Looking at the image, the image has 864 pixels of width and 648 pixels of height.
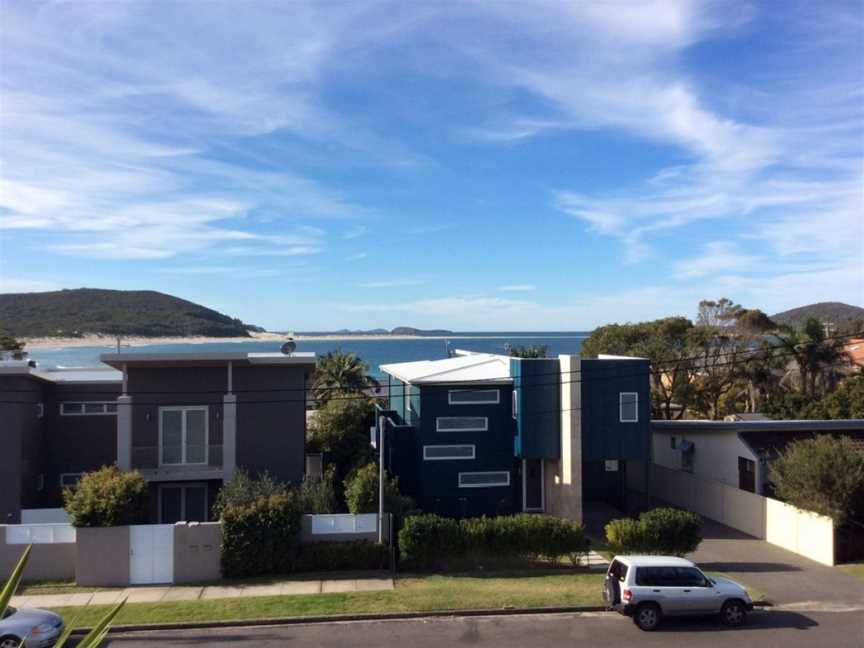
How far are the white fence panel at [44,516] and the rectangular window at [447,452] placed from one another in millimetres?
11910

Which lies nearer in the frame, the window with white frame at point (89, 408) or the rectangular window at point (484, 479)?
the rectangular window at point (484, 479)

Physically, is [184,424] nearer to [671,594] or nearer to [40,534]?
[40,534]

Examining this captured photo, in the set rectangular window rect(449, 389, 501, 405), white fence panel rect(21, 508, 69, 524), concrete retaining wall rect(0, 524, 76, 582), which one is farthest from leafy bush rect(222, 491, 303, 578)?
rectangular window rect(449, 389, 501, 405)

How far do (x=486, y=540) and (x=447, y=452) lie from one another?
20.5 ft

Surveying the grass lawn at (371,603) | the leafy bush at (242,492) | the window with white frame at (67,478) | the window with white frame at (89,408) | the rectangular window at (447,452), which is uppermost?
the window with white frame at (89,408)

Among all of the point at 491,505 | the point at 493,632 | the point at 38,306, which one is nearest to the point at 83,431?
the point at 491,505

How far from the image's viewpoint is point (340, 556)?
2225cm

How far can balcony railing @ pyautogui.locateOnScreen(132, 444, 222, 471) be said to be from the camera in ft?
88.4

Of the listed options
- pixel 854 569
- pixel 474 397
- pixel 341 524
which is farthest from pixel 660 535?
pixel 341 524

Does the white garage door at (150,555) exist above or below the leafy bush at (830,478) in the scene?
below

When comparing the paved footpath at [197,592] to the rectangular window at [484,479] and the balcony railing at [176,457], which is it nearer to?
the balcony railing at [176,457]

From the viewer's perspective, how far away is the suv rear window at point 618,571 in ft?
58.7

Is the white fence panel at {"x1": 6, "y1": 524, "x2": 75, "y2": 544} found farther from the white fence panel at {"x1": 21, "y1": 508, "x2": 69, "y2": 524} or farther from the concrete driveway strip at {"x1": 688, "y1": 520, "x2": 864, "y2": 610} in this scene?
the concrete driveway strip at {"x1": 688, "y1": 520, "x2": 864, "y2": 610}

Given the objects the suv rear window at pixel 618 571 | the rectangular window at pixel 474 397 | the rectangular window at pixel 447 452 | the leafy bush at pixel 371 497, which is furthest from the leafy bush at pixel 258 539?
the suv rear window at pixel 618 571
